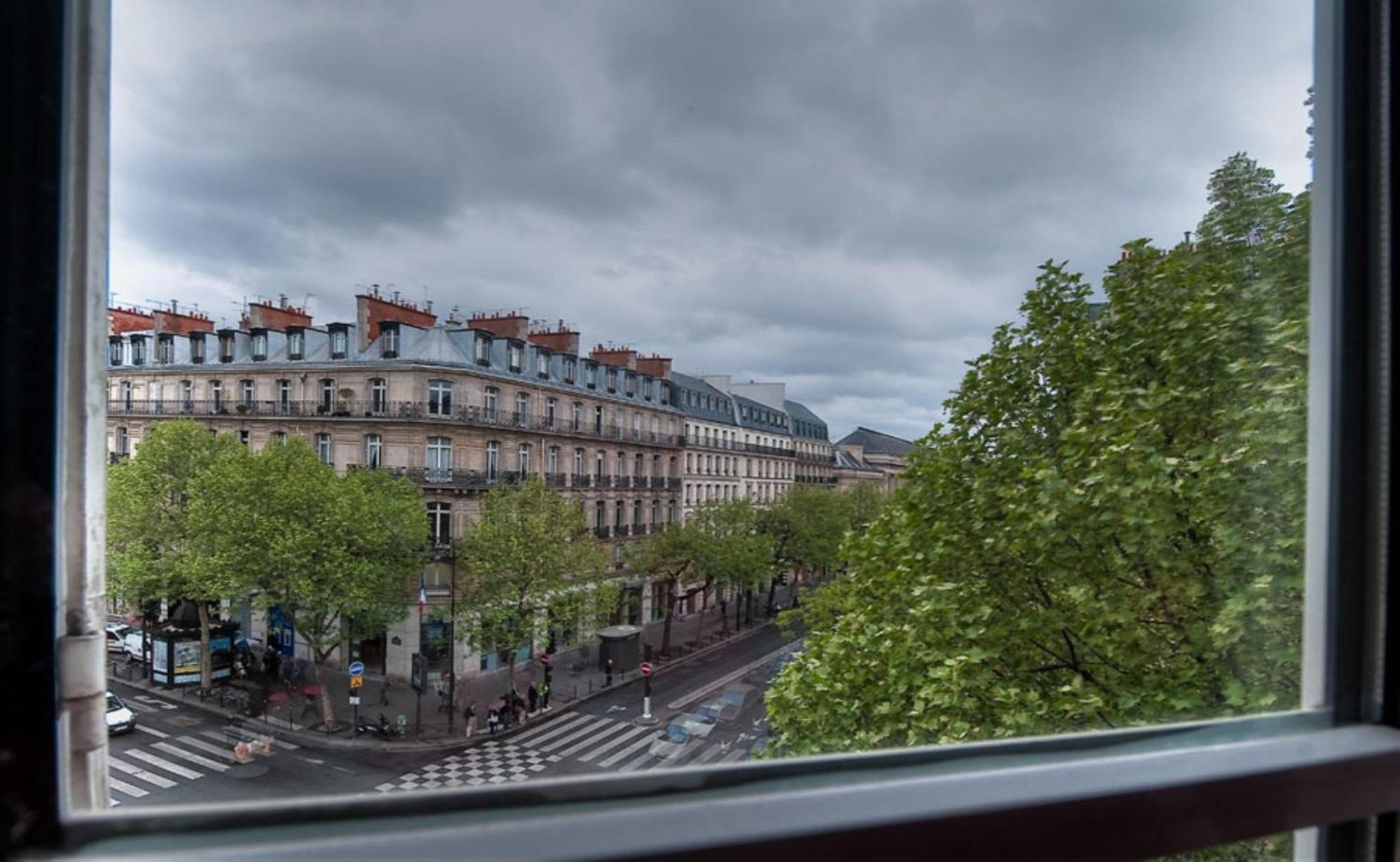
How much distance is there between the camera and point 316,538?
4.05 meters

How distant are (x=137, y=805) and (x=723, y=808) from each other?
0.43 metres

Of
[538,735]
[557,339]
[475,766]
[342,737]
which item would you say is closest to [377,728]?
[342,737]

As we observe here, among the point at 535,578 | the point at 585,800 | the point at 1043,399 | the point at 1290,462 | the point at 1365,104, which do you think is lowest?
the point at 535,578

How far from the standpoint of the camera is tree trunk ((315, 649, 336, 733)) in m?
1.91

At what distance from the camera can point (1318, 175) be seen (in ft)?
2.73

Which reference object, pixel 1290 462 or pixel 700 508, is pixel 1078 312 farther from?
pixel 700 508

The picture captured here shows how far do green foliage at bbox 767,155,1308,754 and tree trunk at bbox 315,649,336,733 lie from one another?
1742mm

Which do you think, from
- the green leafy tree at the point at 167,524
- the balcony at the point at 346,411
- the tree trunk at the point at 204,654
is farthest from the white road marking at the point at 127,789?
the balcony at the point at 346,411

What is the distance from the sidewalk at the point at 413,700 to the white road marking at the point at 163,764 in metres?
0.11

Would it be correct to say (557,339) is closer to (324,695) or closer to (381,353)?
(381,353)

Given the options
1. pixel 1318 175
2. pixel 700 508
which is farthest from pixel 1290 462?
pixel 700 508

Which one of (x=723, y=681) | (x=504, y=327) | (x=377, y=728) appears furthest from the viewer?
(x=723, y=681)

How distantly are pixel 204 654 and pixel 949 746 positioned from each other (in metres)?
2.17

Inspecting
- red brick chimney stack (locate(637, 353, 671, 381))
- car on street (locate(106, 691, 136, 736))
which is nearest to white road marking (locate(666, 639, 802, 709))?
red brick chimney stack (locate(637, 353, 671, 381))
